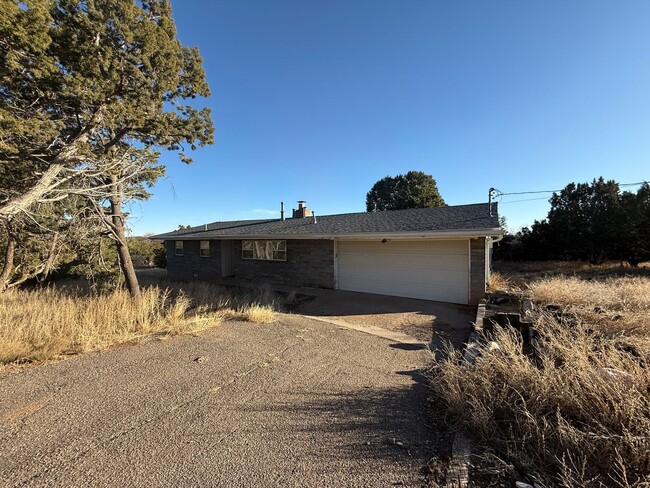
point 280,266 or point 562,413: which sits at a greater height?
point 280,266

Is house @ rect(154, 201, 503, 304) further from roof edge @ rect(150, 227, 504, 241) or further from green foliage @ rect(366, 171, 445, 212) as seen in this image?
green foliage @ rect(366, 171, 445, 212)

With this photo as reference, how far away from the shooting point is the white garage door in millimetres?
9906

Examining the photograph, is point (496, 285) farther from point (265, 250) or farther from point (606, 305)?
point (265, 250)

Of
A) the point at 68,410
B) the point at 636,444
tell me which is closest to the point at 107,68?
the point at 68,410

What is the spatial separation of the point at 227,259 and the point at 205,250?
157 centimetres

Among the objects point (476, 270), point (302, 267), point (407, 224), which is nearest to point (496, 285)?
point (476, 270)

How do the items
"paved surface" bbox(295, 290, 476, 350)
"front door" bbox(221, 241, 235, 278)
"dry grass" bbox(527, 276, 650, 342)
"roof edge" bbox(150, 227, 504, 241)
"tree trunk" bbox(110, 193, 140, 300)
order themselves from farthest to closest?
1. "front door" bbox(221, 241, 235, 278)
2. "tree trunk" bbox(110, 193, 140, 300)
3. "roof edge" bbox(150, 227, 504, 241)
4. "paved surface" bbox(295, 290, 476, 350)
5. "dry grass" bbox(527, 276, 650, 342)

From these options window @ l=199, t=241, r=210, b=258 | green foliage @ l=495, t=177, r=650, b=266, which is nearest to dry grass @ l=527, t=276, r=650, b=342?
window @ l=199, t=241, r=210, b=258

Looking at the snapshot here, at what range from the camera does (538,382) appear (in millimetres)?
3053

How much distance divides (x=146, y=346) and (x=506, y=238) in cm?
2701

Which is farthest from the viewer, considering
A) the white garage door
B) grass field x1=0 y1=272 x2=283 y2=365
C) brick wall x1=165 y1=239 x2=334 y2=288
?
brick wall x1=165 y1=239 x2=334 y2=288

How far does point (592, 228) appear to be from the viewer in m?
21.8

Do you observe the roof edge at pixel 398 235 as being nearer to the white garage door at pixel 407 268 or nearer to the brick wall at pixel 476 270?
the white garage door at pixel 407 268

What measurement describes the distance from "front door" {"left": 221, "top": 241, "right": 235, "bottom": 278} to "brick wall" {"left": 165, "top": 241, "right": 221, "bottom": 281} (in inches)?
8.2
